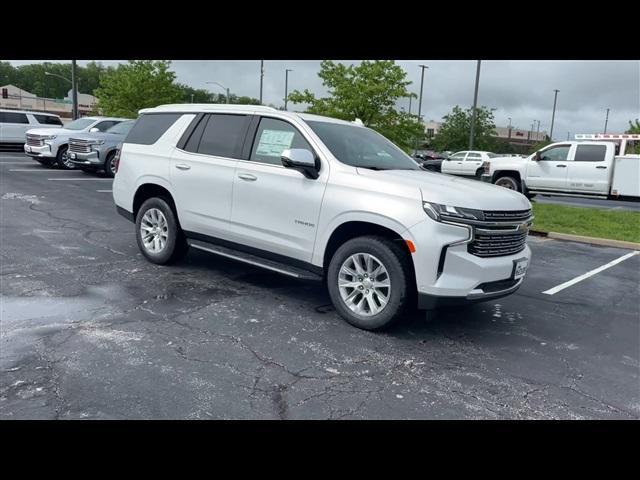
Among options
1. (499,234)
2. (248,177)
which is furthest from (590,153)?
(248,177)

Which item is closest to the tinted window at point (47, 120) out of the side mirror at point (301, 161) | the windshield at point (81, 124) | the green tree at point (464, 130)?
the windshield at point (81, 124)

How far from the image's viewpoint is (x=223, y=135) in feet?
19.6

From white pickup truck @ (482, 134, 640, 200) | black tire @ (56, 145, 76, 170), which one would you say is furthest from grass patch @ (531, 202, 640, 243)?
black tire @ (56, 145, 76, 170)

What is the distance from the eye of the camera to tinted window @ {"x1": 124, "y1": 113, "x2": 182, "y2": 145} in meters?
6.56

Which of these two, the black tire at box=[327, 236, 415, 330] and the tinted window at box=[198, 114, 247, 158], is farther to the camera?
the tinted window at box=[198, 114, 247, 158]

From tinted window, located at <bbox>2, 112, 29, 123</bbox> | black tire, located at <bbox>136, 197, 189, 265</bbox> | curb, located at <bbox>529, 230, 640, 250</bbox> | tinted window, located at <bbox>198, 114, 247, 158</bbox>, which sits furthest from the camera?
tinted window, located at <bbox>2, 112, 29, 123</bbox>

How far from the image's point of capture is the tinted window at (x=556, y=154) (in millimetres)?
16766

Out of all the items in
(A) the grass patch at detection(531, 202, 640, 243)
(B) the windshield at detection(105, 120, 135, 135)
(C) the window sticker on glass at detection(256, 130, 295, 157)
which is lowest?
(A) the grass patch at detection(531, 202, 640, 243)

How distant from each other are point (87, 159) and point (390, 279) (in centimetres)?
1347

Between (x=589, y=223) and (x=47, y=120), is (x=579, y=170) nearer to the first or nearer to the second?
(x=589, y=223)

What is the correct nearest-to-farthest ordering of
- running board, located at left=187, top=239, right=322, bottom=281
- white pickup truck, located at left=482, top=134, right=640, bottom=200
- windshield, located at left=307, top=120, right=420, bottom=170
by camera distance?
running board, located at left=187, top=239, right=322, bottom=281 < windshield, located at left=307, top=120, right=420, bottom=170 < white pickup truck, located at left=482, top=134, right=640, bottom=200

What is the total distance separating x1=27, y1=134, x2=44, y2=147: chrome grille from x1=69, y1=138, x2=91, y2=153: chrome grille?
1658 millimetres

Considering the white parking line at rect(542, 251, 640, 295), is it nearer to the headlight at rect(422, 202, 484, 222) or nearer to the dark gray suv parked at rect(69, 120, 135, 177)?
the headlight at rect(422, 202, 484, 222)

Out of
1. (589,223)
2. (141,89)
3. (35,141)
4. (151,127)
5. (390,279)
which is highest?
(141,89)
